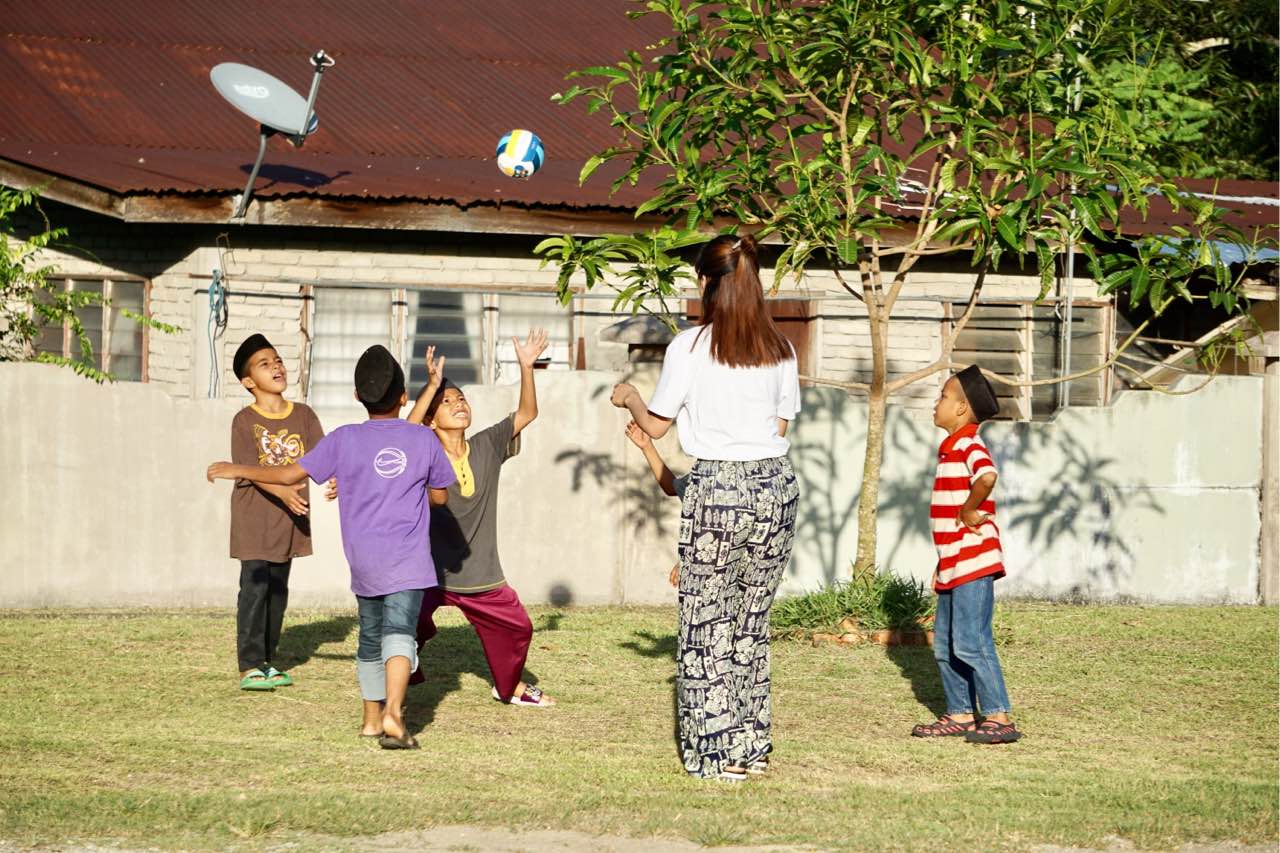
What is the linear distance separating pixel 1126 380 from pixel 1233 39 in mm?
8680

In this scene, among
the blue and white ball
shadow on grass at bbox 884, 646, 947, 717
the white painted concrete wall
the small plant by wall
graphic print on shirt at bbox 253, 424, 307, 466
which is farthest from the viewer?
the blue and white ball

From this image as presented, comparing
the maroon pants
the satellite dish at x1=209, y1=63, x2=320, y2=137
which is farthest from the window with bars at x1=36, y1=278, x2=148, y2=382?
the maroon pants

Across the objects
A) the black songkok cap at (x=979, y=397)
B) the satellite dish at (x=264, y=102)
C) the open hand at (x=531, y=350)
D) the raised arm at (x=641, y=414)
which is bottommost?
the raised arm at (x=641, y=414)

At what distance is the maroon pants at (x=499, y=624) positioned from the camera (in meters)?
7.69

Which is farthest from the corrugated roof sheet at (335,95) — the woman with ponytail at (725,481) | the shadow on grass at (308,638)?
the woman with ponytail at (725,481)

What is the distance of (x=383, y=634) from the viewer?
6.88m

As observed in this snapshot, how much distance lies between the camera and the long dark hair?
6.27 meters

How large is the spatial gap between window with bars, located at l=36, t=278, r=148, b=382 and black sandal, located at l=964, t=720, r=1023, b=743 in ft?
32.5

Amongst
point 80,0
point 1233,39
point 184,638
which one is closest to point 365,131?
point 80,0

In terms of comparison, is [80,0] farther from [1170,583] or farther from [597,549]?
[1170,583]

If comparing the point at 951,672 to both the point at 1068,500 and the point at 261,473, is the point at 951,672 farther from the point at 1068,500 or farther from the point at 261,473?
the point at 1068,500

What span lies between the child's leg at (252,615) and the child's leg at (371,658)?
5.02 ft

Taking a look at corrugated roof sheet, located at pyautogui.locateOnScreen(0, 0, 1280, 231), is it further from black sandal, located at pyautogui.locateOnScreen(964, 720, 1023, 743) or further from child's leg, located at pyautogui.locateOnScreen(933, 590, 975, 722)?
black sandal, located at pyautogui.locateOnScreen(964, 720, 1023, 743)

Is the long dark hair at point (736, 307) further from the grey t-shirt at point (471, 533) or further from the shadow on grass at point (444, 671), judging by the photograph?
the shadow on grass at point (444, 671)
